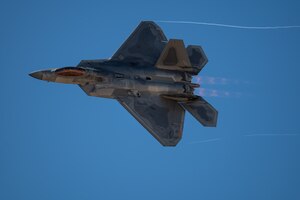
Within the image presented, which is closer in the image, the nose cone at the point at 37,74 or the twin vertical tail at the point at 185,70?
the nose cone at the point at 37,74

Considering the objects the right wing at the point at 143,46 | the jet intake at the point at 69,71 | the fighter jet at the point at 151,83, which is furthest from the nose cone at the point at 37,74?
the right wing at the point at 143,46

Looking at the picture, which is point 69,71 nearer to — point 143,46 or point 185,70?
point 143,46

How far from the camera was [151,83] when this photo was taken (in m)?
36.9

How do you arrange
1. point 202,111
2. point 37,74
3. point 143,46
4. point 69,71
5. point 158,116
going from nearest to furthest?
point 37,74, point 69,71, point 158,116, point 202,111, point 143,46

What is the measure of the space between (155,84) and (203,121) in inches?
160

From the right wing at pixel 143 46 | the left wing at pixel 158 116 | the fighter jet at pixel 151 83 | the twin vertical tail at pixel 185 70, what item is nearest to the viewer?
the fighter jet at pixel 151 83

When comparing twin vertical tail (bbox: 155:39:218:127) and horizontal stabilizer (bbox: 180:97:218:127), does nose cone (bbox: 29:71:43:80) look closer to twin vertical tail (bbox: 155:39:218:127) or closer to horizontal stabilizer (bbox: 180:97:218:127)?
twin vertical tail (bbox: 155:39:218:127)

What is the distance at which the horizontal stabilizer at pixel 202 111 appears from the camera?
37.9m

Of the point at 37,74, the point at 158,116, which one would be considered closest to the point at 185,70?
the point at 158,116

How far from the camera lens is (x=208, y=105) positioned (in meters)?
38.4

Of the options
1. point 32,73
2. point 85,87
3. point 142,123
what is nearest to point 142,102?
point 142,123

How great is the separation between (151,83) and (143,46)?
3.16 metres

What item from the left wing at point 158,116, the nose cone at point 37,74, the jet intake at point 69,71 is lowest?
the left wing at point 158,116

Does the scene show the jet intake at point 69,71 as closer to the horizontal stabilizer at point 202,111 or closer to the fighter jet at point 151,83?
the fighter jet at point 151,83
